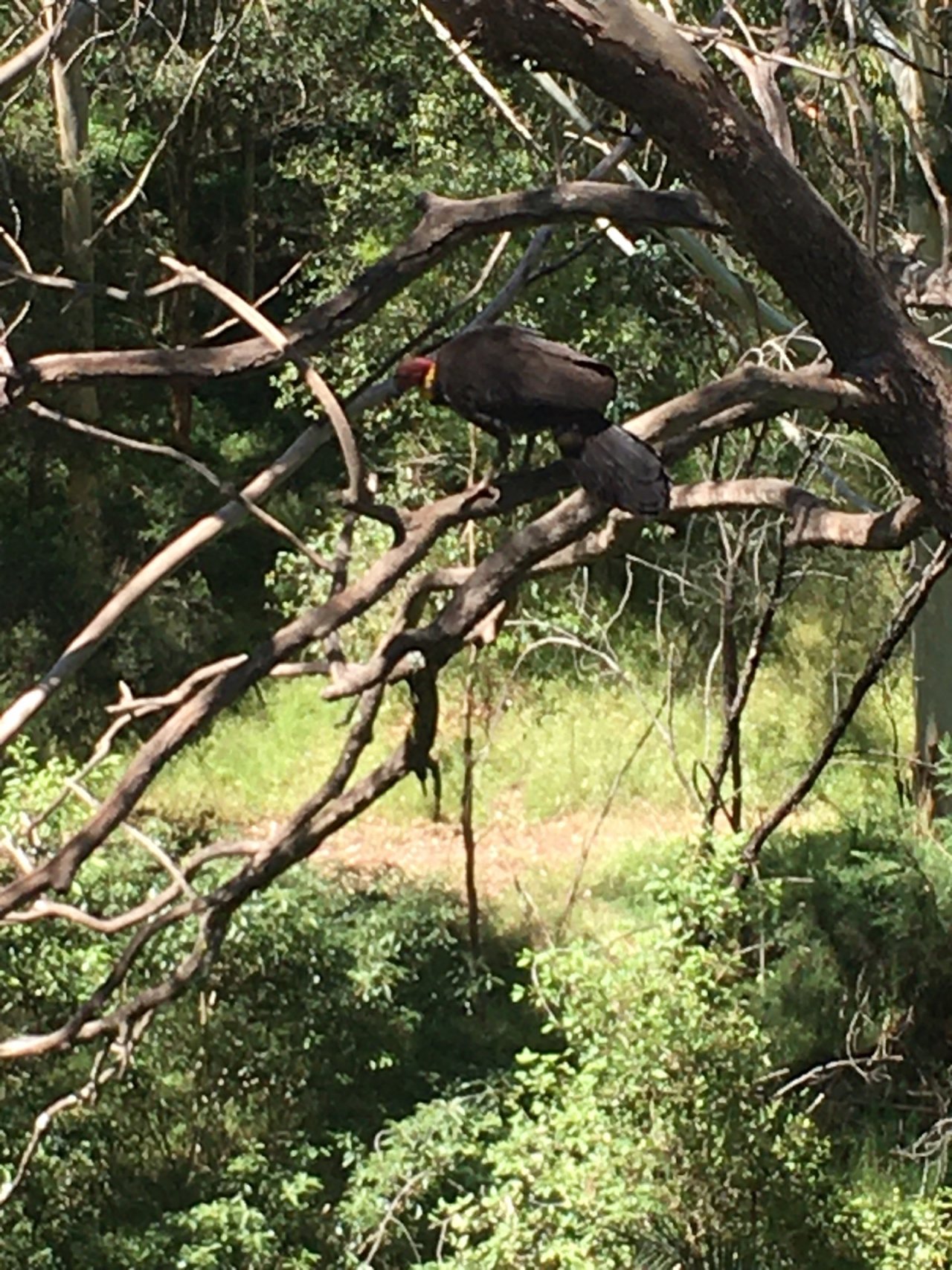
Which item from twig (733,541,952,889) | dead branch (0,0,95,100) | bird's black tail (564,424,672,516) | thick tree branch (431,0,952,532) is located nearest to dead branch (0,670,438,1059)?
bird's black tail (564,424,672,516)

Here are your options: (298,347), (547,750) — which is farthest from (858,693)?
(547,750)

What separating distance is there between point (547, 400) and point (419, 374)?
37 centimetres

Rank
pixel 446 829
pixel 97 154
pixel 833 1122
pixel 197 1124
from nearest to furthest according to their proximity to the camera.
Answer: pixel 197 1124 < pixel 833 1122 < pixel 446 829 < pixel 97 154

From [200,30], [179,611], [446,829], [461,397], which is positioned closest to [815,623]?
[446,829]

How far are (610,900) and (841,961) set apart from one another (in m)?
1.86

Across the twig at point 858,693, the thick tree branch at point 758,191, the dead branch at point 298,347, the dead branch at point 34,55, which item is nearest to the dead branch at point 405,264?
the dead branch at point 298,347

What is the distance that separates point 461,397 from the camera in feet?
9.74

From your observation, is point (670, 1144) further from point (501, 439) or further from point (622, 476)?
point (622, 476)

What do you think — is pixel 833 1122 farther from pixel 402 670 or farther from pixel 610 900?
pixel 402 670

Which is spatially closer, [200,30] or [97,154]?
[200,30]

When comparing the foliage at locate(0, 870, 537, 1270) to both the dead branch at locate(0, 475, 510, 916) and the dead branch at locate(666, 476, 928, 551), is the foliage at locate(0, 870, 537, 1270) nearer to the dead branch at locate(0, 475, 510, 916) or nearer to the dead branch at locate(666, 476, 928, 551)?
the dead branch at locate(0, 475, 510, 916)

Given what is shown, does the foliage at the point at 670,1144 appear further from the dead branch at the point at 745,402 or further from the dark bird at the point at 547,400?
the dead branch at the point at 745,402

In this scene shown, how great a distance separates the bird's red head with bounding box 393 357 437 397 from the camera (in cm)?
299

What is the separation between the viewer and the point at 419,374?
305 cm
